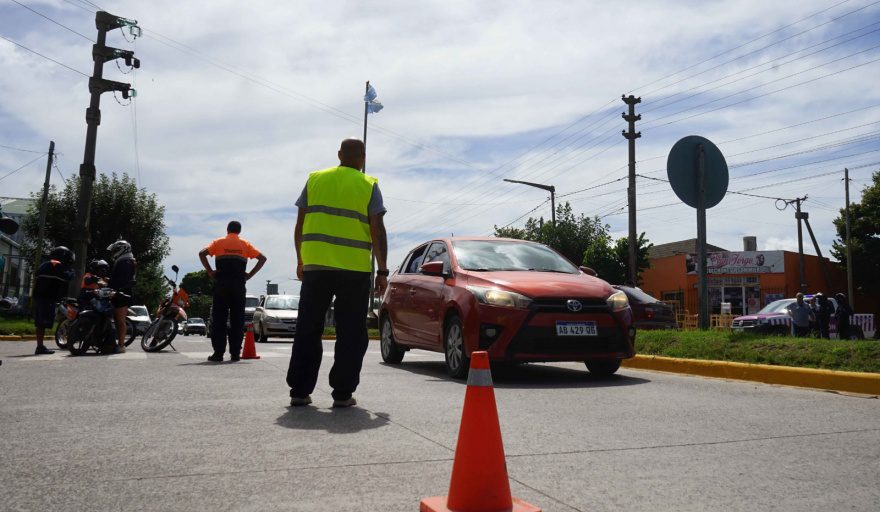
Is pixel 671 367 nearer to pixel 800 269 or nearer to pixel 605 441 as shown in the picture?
pixel 605 441

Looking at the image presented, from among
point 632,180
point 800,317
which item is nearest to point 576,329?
point 800,317

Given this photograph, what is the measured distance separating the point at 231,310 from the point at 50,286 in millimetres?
2936

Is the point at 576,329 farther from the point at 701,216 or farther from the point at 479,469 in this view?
the point at 479,469

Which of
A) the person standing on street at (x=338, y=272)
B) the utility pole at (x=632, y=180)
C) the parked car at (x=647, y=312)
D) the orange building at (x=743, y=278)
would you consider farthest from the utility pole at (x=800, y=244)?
the person standing on street at (x=338, y=272)

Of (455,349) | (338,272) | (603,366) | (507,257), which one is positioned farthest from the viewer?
(507,257)

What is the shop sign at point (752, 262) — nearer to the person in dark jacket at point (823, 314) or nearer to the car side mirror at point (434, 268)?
the person in dark jacket at point (823, 314)

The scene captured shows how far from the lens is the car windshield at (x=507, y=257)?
787cm

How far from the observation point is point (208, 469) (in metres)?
3.16

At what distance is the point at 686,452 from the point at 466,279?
3.90 metres

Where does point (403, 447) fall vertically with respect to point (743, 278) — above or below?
below

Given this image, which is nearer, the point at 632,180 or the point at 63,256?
the point at 63,256

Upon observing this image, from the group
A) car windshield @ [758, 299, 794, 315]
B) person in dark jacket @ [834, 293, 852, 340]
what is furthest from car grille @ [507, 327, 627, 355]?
person in dark jacket @ [834, 293, 852, 340]

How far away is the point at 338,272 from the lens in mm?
5098

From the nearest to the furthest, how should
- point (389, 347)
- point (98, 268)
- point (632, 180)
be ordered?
point (389, 347), point (98, 268), point (632, 180)
